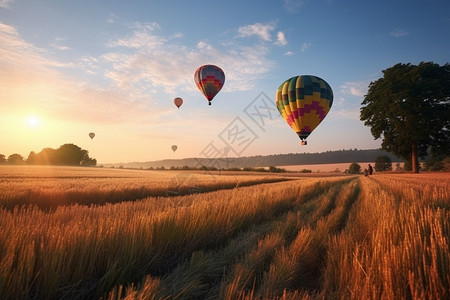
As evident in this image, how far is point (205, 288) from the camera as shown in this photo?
2.99m

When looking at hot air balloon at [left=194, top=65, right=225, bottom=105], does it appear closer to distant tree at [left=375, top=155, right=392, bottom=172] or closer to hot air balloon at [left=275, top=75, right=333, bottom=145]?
hot air balloon at [left=275, top=75, right=333, bottom=145]

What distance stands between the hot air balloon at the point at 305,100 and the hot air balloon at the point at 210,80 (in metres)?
9.68

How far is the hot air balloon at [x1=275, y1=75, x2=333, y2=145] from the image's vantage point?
71.9 feet

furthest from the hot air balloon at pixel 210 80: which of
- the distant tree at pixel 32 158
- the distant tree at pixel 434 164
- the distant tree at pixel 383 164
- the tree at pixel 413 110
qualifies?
the distant tree at pixel 32 158

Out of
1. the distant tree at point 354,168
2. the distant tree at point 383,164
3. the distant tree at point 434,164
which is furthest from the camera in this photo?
the distant tree at point 354,168

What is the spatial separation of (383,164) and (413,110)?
47.4 meters

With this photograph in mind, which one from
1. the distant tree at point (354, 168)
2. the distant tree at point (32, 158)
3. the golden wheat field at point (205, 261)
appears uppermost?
the distant tree at point (32, 158)

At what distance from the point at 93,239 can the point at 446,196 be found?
7666mm

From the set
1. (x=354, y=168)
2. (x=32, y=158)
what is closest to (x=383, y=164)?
(x=354, y=168)

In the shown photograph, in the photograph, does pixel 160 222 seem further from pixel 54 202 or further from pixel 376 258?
pixel 54 202

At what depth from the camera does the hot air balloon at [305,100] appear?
21.9 meters

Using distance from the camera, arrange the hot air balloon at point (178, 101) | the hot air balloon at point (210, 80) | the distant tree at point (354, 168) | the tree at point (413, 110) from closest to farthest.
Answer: the hot air balloon at point (210, 80), the tree at point (413, 110), the hot air balloon at point (178, 101), the distant tree at point (354, 168)

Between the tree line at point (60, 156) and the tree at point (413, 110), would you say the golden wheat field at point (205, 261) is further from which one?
the tree line at point (60, 156)

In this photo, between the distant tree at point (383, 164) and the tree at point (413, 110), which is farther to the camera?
the distant tree at point (383, 164)
